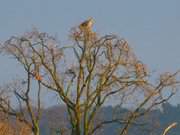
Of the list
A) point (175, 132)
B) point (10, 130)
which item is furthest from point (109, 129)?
point (10, 130)

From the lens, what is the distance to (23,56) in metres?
26.2

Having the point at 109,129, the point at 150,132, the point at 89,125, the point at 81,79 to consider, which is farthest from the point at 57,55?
the point at 109,129

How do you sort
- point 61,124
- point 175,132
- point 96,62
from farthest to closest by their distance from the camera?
1. point 175,132
2. point 61,124
3. point 96,62

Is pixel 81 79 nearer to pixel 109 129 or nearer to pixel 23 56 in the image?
pixel 23 56

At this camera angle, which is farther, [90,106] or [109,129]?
[109,129]

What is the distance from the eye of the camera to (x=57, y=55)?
2588cm

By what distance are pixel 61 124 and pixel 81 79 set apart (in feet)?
15.0

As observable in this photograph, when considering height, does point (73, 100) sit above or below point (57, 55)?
below

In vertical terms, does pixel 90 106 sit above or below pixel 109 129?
below

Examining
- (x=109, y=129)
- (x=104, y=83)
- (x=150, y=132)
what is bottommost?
(x=150, y=132)

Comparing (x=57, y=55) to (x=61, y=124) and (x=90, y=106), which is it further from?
(x=61, y=124)

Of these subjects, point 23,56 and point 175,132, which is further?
point 175,132

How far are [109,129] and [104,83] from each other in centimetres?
8996

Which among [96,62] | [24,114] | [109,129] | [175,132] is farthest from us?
[175,132]
